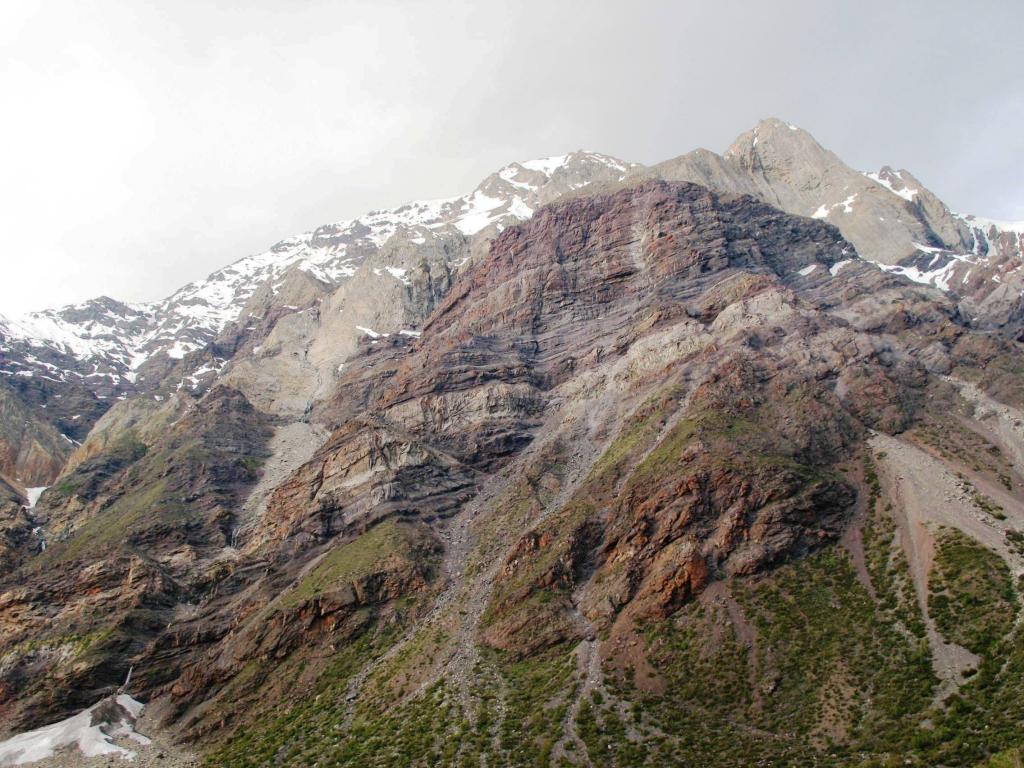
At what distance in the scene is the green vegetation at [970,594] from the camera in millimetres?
49094

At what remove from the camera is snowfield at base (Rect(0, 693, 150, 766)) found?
67.2m

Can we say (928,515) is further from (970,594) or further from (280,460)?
(280,460)

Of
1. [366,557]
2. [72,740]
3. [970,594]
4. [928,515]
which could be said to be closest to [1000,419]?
[928,515]

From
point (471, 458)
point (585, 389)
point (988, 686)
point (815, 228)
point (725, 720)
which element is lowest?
point (725, 720)

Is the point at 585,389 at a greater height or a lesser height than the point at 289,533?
greater

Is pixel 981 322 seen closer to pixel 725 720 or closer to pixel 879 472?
pixel 879 472

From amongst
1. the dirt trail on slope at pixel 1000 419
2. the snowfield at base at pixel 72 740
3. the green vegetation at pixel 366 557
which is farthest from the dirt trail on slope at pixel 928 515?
the snowfield at base at pixel 72 740

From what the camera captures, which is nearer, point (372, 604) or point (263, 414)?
point (372, 604)

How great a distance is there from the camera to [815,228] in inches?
6654

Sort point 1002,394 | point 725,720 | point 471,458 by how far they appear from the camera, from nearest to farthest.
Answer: point 725,720
point 1002,394
point 471,458

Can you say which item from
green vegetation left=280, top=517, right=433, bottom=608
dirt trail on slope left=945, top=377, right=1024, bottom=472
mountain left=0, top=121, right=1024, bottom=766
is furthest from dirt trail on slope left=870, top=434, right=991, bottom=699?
green vegetation left=280, top=517, right=433, bottom=608

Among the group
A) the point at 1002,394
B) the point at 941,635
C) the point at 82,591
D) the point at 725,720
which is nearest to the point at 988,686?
the point at 941,635

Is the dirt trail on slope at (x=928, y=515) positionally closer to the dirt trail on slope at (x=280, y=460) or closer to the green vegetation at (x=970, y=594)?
the green vegetation at (x=970, y=594)

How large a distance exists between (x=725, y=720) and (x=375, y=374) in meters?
117
